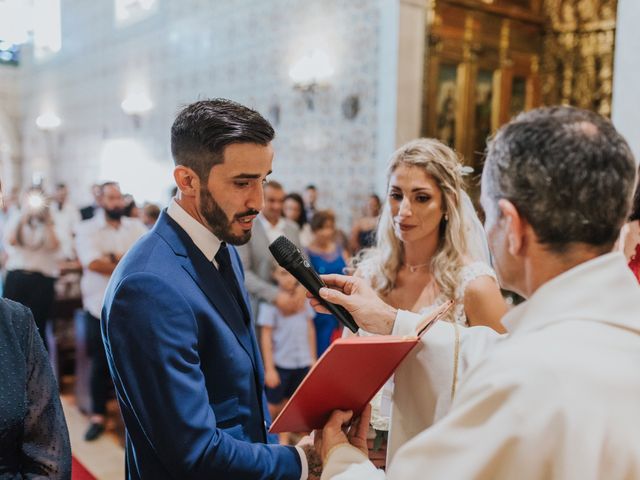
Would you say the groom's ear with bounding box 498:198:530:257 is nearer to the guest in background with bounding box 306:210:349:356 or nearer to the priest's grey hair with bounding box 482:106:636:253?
the priest's grey hair with bounding box 482:106:636:253

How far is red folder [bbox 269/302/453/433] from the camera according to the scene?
1345mm

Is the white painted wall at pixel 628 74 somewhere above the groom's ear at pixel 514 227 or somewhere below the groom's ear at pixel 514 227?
above

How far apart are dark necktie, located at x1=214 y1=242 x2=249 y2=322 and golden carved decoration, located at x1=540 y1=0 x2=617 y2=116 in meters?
8.94

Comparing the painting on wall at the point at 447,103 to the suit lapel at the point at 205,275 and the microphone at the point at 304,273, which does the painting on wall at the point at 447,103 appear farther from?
the suit lapel at the point at 205,275

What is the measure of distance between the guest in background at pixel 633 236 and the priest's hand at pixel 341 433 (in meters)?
1.31

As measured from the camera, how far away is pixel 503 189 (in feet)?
3.76

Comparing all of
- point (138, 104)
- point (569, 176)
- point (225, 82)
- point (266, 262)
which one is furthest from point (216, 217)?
point (138, 104)

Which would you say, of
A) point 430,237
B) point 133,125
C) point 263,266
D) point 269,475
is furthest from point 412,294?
point 133,125

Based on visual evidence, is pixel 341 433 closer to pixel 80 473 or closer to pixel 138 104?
pixel 80 473

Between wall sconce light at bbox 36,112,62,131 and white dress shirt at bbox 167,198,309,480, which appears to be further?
wall sconce light at bbox 36,112,62,131

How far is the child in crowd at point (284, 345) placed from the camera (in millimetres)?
4324

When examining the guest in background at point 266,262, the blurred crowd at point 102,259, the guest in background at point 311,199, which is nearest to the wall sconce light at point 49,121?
the guest in background at point 311,199

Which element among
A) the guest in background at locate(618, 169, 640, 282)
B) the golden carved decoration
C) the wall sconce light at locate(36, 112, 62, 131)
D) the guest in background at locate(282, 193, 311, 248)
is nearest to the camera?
the guest in background at locate(618, 169, 640, 282)

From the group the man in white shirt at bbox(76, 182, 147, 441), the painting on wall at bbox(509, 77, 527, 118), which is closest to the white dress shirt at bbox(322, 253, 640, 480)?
the man in white shirt at bbox(76, 182, 147, 441)
